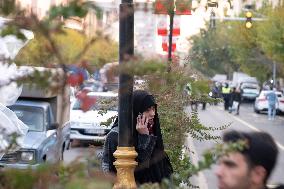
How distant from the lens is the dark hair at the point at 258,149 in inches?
139

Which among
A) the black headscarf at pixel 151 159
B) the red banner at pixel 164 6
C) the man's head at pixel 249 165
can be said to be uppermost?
the red banner at pixel 164 6

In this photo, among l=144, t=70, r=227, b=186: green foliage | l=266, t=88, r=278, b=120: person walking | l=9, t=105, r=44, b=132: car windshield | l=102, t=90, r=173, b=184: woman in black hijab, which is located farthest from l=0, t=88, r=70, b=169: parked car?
l=266, t=88, r=278, b=120: person walking

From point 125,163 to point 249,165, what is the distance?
3.04m

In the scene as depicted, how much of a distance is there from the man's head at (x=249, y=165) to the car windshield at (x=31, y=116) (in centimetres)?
1148

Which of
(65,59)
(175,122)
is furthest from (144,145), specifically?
(175,122)

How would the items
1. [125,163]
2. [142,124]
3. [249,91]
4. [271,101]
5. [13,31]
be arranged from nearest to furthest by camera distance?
[13,31], [125,163], [142,124], [271,101], [249,91]

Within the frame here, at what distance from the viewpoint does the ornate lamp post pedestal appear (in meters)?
6.43

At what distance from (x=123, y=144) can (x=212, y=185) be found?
9.18 metres

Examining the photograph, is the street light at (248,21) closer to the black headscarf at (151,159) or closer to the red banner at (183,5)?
the black headscarf at (151,159)

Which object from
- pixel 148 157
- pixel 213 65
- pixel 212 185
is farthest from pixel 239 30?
pixel 148 157

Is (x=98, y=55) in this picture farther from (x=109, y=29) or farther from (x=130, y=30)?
(x=130, y=30)

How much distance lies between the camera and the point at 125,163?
21.3ft

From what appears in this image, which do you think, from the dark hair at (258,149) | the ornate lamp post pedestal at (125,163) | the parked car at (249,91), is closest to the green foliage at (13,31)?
the dark hair at (258,149)

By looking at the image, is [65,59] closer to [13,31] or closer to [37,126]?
[13,31]
